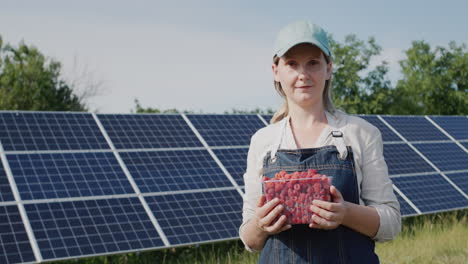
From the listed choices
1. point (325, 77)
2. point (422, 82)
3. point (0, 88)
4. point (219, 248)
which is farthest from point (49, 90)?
point (325, 77)

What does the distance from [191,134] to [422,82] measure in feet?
128

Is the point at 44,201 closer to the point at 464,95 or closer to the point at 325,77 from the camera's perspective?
the point at 325,77

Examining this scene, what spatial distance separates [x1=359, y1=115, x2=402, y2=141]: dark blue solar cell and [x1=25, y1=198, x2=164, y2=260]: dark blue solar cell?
7.46 metres

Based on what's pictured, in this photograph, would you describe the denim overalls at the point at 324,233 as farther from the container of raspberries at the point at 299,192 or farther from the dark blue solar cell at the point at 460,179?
the dark blue solar cell at the point at 460,179

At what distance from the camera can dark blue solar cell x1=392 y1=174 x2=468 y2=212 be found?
38.5ft

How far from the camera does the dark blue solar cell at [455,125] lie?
54.4ft

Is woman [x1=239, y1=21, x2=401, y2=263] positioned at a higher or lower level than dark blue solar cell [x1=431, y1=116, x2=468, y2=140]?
higher

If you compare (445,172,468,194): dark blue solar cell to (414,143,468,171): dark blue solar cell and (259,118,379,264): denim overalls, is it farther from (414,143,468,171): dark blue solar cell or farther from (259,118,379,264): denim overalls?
(259,118,379,264): denim overalls

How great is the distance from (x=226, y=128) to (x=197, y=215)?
10.8 feet

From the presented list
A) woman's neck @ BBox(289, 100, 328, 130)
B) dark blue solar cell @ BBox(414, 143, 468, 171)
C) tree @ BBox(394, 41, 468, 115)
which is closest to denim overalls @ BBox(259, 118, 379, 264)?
woman's neck @ BBox(289, 100, 328, 130)

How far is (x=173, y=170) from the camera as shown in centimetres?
1006

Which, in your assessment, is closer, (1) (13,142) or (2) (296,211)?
(2) (296,211)

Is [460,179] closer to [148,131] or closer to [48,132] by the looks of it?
[148,131]

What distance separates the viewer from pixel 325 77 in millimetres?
2898
